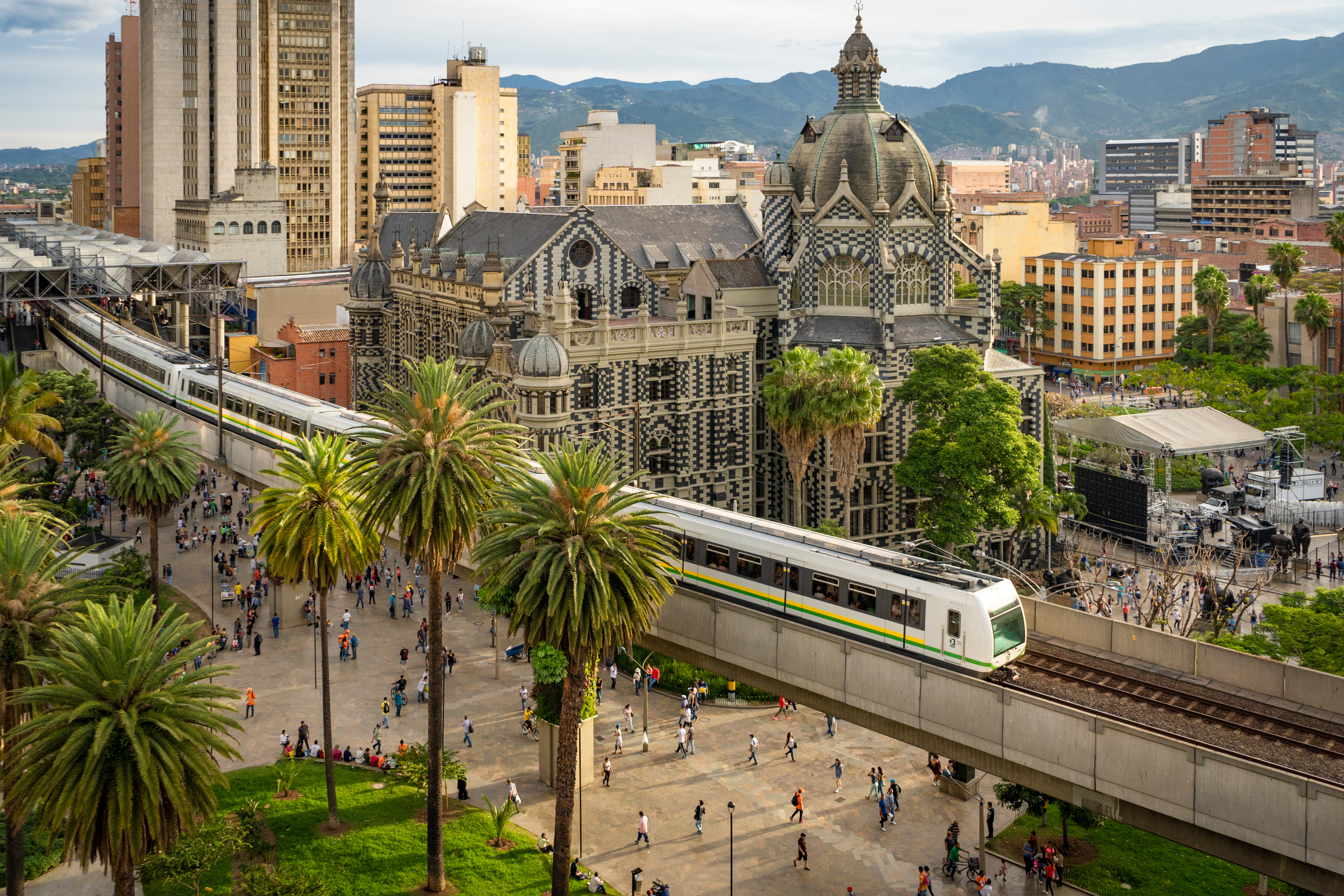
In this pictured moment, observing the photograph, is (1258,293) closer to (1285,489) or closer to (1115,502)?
(1285,489)

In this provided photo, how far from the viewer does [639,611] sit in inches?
1731

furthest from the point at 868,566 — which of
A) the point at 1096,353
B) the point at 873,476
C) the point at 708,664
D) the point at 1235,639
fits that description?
the point at 1096,353

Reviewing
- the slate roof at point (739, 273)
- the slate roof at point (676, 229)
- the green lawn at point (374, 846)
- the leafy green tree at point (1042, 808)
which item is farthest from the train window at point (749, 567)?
the slate roof at point (676, 229)

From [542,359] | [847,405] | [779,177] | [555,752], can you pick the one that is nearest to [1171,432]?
[779,177]

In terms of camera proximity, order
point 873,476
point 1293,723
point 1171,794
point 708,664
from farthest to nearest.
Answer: point 873,476
point 708,664
point 1293,723
point 1171,794

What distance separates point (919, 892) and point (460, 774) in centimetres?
1998

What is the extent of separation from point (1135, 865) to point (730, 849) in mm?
16158

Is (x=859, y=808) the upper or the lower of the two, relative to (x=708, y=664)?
lower

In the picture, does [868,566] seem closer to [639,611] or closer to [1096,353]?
[639,611]

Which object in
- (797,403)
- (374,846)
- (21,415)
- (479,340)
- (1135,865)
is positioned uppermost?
(479,340)

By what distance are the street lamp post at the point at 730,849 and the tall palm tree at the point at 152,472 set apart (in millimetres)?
35291

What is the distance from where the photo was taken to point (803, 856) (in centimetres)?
5156

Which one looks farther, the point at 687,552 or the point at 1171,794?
the point at 687,552

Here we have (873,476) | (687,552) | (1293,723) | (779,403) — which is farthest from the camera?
(873,476)
